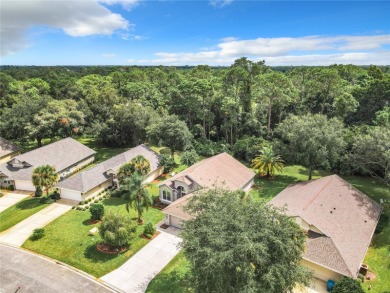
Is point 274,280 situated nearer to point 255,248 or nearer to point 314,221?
point 255,248

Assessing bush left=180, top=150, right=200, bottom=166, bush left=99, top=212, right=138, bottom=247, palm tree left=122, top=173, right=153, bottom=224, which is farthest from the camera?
bush left=180, top=150, right=200, bottom=166

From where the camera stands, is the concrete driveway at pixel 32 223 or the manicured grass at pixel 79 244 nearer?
the manicured grass at pixel 79 244

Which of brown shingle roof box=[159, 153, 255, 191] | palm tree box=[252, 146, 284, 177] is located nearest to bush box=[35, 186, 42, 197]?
brown shingle roof box=[159, 153, 255, 191]

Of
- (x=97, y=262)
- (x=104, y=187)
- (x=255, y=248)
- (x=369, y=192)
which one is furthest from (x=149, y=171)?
(x=369, y=192)

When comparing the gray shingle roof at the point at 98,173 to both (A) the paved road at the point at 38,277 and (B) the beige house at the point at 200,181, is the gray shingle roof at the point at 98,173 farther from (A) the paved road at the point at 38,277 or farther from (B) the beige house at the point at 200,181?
(A) the paved road at the point at 38,277

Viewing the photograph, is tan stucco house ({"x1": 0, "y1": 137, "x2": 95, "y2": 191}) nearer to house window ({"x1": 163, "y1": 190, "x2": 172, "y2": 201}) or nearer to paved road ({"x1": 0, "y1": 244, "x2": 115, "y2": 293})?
paved road ({"x1": 0, "y1": 244, "x2": 115, "y2": 293})

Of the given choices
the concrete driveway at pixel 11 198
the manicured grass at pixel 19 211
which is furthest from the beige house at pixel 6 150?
the manicured grass at pixel 19 211
